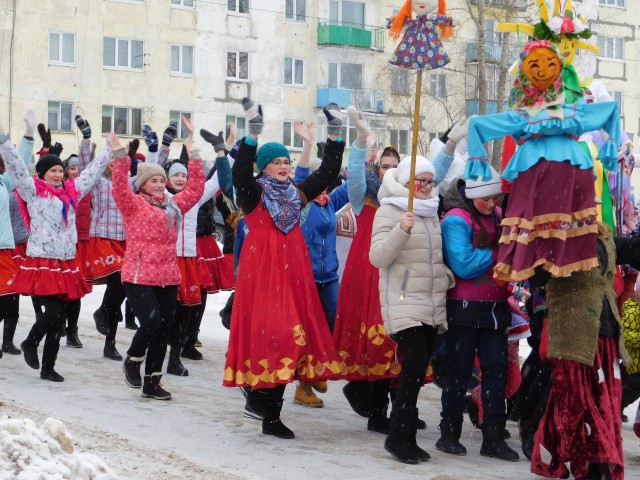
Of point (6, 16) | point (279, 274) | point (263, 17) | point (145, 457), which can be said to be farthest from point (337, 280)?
point (263, 17)

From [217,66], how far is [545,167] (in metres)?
36.0

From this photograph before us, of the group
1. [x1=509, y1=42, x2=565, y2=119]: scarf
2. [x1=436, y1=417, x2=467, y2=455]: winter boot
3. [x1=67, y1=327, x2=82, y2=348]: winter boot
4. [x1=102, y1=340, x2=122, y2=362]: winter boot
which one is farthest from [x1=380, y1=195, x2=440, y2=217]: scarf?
[x1=67, y1=327, x2=82, y2=348]: winter boot

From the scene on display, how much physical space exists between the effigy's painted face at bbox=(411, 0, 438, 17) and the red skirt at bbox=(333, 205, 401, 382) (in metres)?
1.50

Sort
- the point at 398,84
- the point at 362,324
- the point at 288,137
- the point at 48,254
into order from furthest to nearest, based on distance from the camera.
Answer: the point at 288,137, the point at 398,84, the point at 48,254, the point at 362,324

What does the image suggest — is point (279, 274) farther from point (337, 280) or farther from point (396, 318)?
point (337, 280)

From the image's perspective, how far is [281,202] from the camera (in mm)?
7918

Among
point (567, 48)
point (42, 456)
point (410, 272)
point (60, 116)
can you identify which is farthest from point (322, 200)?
point (60, 116)

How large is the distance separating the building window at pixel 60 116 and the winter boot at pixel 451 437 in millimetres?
32936

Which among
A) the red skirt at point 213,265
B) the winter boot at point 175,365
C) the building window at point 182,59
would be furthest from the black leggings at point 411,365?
the building window at point 182,59

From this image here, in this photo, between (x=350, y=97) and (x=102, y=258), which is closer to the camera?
(x=102, y=258)

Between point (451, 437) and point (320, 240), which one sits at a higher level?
point (320, 240)

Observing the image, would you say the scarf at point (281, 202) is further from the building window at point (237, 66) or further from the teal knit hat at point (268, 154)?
the building window at point (237, 66)

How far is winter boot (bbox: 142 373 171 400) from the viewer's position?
29.8ft

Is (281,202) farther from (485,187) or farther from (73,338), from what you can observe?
(73,338)
